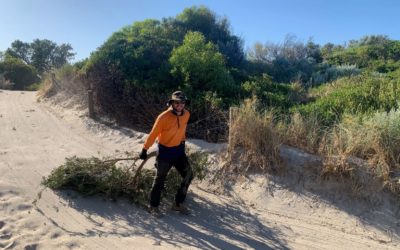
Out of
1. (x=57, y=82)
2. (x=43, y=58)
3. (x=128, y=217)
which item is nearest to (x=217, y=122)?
(x=128, y=217)

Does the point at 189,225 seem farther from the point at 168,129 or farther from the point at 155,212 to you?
the point at 168,129

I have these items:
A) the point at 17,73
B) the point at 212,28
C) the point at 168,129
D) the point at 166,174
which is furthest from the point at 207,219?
the point at 17,73

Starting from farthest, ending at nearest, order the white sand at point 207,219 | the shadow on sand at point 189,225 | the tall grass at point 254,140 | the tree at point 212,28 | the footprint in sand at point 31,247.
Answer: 1. the tree at point 212,28
2. the tall grass at point 254,140
3. the shadow on sand at point 189,225
4. the white sand at point 207,219
5. the footprint in sand at point 31,247

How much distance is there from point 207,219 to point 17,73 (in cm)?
2563

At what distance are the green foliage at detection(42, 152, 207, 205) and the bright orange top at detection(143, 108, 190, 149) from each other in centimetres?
97

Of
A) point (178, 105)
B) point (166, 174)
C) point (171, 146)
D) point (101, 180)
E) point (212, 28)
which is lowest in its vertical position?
point (101, 180)

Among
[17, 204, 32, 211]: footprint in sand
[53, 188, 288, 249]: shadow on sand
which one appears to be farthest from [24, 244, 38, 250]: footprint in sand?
[17, 204, 32, 211]: footprint in sand

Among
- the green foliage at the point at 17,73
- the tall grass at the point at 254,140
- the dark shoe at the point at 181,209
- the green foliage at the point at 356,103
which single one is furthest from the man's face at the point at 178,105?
the green foliage at the point at 17,73

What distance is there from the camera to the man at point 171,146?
236 inches

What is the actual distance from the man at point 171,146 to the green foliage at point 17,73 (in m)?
23.7

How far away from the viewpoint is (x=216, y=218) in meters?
6.52

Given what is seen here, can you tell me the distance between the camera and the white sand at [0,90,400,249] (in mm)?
5469

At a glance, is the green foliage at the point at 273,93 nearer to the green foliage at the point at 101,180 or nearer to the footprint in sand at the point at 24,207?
the green foliage at the point at 101,180

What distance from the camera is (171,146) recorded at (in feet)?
20.2
